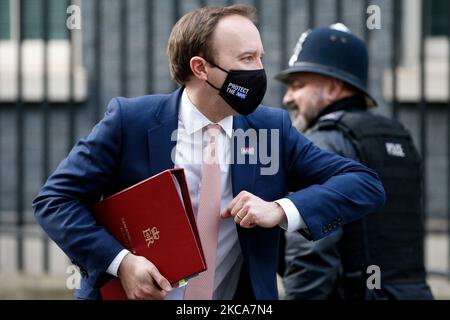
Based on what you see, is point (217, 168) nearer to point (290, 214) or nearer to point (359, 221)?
point (290, 214)

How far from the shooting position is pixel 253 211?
2.90 m

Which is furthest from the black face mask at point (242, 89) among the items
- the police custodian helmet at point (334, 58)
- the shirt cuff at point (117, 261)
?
the police custodian helmet at point (334, 58)

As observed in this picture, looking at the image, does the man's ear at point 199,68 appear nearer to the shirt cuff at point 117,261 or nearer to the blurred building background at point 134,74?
the shirt cuff at point 117,261

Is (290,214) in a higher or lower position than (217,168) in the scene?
lower

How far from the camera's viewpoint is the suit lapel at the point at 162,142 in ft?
10.1

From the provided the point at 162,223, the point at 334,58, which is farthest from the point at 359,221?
the point at 162,223

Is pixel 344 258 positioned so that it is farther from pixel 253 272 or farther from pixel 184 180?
pixel 184 180

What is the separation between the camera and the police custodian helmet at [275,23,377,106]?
4.35 meters

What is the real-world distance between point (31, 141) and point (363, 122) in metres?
4.31

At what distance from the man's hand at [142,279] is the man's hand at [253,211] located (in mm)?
264

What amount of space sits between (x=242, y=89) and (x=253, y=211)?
0.40 metres

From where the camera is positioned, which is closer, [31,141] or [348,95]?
[348,95]

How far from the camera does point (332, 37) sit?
4387 mm
